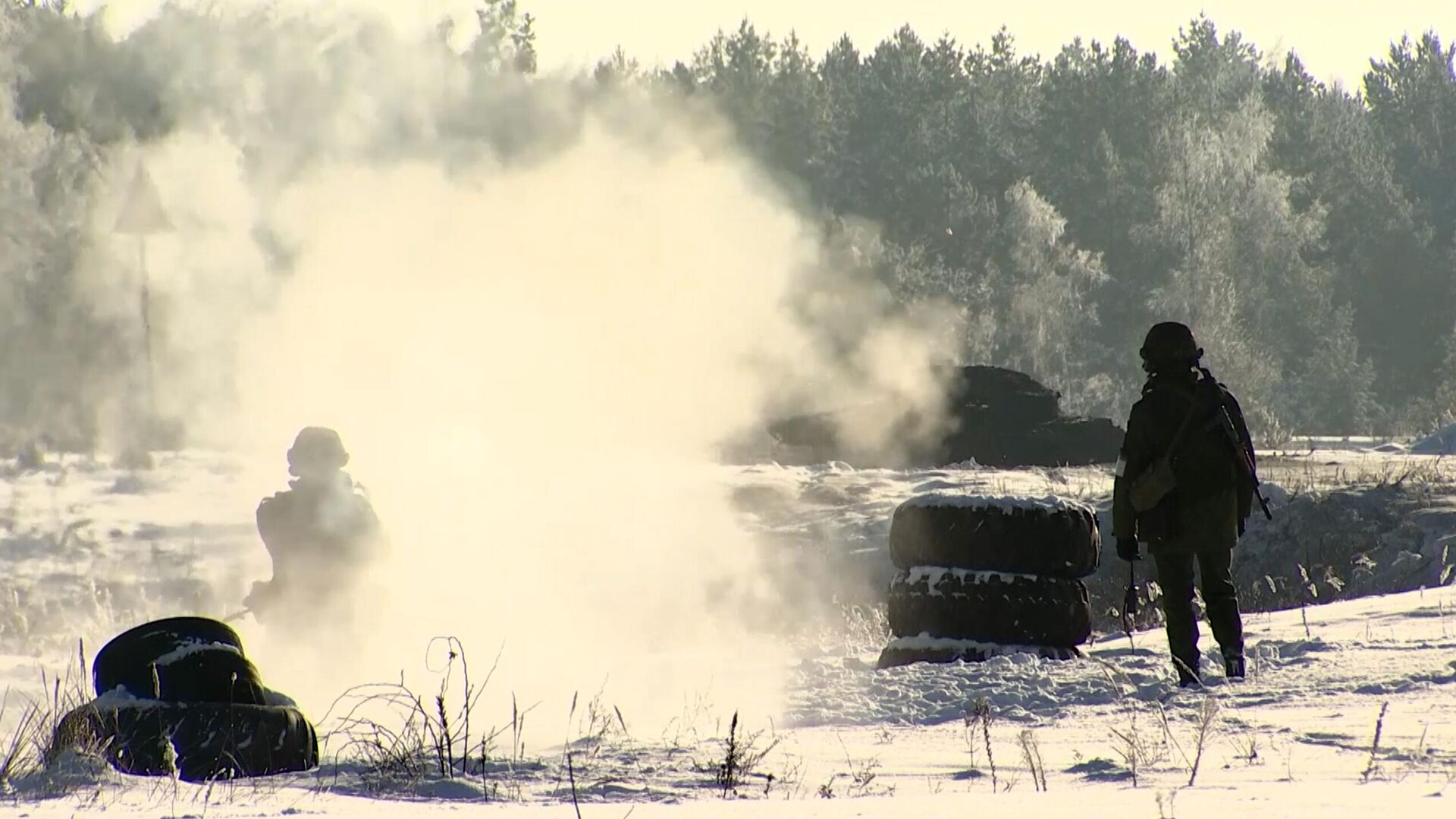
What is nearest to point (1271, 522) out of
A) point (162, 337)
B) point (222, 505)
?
point (222, 505)

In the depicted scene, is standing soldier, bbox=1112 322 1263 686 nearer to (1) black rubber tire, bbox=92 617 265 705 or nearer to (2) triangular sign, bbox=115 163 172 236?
(1) black rubber tire, bbox=92 617 265 705

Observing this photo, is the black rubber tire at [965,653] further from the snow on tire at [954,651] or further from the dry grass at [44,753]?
the dry grass at [44,753]

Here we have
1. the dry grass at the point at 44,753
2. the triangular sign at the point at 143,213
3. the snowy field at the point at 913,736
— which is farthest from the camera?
the triangular sign at the point at 143,213

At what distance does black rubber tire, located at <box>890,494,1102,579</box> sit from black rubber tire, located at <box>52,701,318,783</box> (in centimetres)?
468

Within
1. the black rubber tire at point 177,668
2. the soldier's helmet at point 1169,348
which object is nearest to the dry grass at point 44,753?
the black rubber tire at point 177,668

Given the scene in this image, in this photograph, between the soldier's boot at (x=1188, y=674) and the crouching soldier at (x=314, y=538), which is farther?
the crouching soldier at (x=314, y=538)

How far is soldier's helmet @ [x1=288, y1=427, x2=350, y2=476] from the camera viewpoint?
1159 cm

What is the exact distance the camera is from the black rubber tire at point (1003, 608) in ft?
34.8

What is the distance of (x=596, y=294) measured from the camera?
3028 centimetres

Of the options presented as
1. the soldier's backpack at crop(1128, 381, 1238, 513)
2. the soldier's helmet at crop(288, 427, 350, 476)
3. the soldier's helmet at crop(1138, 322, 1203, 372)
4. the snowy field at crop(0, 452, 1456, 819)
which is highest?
the soldier's helmet at crop(1138, 322, 1203, 372)

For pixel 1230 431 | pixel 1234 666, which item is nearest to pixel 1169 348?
pixel 1230 431

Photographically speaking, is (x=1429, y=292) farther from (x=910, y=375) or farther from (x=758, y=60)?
(x=910, y=375)

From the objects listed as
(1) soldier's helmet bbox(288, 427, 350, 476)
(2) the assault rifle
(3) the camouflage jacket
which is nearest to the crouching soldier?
(1) soldier's helmet bbox(288, 427, 350, 476)

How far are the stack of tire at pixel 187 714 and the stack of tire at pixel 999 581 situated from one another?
4.60m
